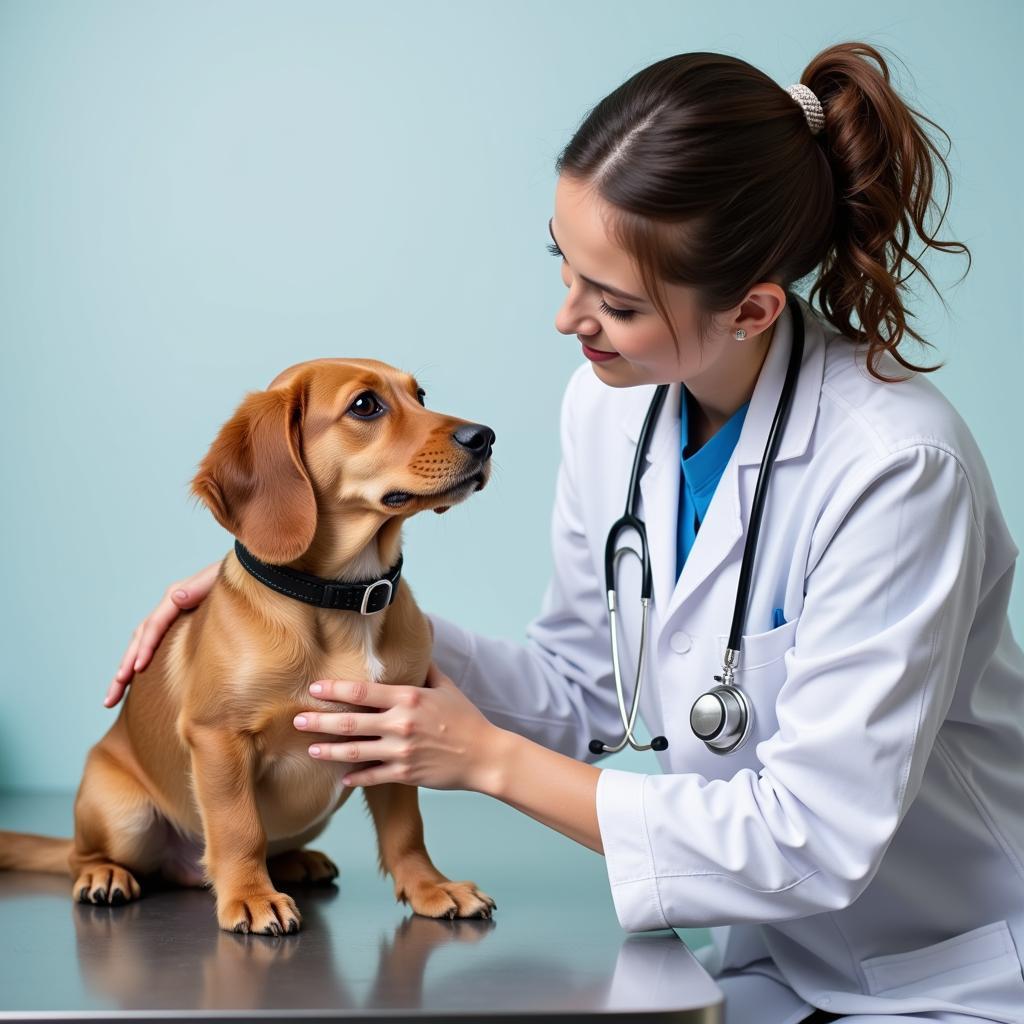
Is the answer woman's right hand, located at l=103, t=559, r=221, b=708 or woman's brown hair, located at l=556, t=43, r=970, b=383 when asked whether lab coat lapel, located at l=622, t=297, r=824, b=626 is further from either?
woman's right hand, located at l=103, t=559, r=221, b=708

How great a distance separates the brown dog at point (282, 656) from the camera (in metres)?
1.45

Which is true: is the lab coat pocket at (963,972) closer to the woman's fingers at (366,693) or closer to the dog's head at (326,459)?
the woman's fingers at (366,693)

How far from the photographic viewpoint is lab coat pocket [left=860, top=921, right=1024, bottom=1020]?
145 centimetres

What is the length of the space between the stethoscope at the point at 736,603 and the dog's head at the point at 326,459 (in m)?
0.24

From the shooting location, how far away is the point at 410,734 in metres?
1.40

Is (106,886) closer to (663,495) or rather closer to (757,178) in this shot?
(663,495)

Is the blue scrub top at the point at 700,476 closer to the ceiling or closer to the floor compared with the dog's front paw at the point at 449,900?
closer to the ceiling

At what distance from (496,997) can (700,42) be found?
7.41 ft

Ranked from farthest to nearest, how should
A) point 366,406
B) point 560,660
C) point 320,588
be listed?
1. point 560,660
2. point 366,406
3. point 320,588

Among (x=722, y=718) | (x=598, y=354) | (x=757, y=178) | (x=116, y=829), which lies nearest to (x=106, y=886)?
(x=116, y=829)

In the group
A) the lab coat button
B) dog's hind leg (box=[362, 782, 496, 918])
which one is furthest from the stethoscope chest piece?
dog's hind leg (box=[362, 782, 496, 918])

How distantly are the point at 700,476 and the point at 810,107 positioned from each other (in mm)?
473

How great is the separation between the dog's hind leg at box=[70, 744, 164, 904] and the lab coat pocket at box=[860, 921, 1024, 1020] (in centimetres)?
91

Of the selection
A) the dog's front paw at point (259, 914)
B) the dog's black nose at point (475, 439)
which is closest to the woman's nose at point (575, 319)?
the dog's black nose at point (475, 439)
